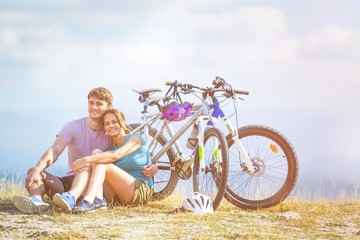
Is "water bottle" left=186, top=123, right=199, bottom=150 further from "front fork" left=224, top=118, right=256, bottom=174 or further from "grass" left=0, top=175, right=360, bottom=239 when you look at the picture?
"grass" left=0, top=175, right=360, bottom=239

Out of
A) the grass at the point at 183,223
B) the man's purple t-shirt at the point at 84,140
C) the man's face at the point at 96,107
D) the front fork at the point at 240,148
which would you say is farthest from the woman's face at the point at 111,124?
the front fork at the point at 240,148

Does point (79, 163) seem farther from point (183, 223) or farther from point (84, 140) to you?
point (183, 223)

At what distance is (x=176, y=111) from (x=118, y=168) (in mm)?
1294

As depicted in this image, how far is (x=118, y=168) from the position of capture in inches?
288

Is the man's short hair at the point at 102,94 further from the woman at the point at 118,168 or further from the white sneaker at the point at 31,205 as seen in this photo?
the white sneaker at the point at 31,205

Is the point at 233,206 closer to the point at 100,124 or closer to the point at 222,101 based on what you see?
the point at 222,101

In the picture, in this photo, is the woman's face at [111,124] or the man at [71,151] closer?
the man at [71,151]

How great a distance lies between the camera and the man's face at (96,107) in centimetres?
750

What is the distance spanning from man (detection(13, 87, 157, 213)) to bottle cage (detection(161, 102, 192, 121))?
0.87 m

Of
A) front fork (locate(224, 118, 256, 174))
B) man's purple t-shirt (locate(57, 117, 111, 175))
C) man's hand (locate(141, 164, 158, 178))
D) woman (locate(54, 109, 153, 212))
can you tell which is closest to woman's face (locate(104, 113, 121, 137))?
woman (locate(54, 109, 153, 212))

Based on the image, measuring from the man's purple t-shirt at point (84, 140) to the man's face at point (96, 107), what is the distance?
0.69ft

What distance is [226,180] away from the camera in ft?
24.0

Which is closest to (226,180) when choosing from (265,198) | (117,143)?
(265,198)

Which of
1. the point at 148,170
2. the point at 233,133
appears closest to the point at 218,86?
the point at 233,133
